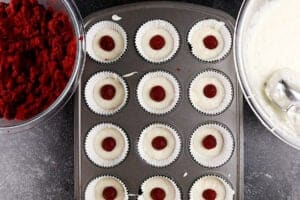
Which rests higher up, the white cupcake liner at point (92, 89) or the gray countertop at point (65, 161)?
the white cupcake liner at point (92, 89)

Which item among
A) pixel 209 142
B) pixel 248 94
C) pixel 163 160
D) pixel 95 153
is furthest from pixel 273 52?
pixel 95 153

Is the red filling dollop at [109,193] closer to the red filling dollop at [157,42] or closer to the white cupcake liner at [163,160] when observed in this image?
the white cupcake liner at [163,160]

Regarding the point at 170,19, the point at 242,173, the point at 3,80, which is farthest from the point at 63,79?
the point at 242,173

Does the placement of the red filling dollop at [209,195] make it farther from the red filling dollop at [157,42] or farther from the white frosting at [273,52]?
the red filling dollop at [157,42]

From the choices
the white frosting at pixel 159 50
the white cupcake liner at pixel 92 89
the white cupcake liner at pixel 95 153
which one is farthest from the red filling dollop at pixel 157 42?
the white cupcake liner at pixel 95 153

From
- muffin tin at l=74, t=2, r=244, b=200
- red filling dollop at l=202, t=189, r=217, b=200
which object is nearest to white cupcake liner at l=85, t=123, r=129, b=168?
muffin tin at l=74, t=2, r=244, b=200

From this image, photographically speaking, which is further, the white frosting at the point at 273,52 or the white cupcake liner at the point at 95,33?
the white cupcake liner at the point at 95,33

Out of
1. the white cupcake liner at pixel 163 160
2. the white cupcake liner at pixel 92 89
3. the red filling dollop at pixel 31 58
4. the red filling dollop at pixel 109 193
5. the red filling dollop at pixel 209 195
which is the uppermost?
the red filling dollop at pixel 31 58

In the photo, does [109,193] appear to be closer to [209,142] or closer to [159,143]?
[159,143]
